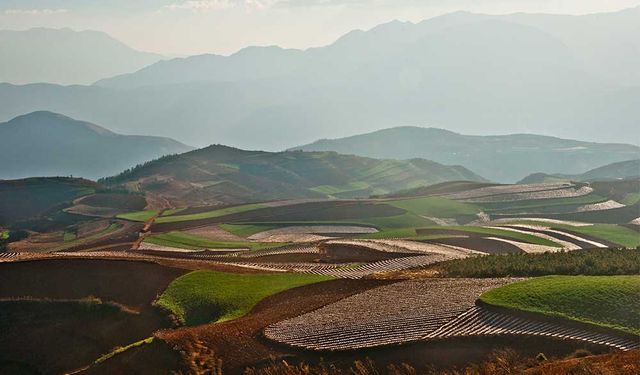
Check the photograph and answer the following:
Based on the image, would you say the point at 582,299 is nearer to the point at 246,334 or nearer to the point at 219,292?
the point at 246,334

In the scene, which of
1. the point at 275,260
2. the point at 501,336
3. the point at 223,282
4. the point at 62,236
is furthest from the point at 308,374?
the point at 62,236

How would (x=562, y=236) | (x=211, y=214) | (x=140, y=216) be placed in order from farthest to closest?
(x=140, y=216)
(x=211, y=214)
(x=562, y=236)

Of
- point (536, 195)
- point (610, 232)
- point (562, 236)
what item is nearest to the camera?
point (562, 236)

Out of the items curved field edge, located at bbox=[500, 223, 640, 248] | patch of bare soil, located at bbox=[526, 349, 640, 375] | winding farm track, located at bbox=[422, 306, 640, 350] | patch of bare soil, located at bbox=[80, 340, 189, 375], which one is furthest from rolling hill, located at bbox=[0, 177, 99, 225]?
patch of bare soil, located at bbox=[526, 349, 640, 375]

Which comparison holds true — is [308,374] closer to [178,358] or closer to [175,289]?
[178,358]

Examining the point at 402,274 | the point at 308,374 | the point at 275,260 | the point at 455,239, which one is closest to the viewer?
the point at 308,374

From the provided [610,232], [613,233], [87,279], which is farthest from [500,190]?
[87,279]
